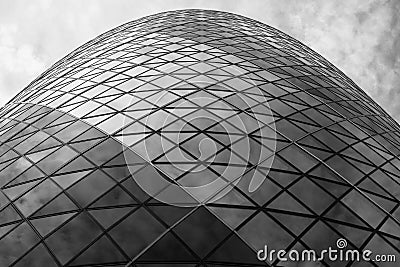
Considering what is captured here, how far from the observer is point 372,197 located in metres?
16.8

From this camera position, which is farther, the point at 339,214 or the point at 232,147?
the point at 232,147

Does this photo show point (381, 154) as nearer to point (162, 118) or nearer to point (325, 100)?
point (325, 100)

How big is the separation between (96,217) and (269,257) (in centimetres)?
565

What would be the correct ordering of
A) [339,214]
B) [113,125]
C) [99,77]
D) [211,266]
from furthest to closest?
1. [99,77]
2. [113,125]
3. [339,214]
4. [211,266]

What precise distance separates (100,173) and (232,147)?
198 inches

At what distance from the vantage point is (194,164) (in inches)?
617

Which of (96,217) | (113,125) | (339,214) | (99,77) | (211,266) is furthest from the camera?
(99,77)

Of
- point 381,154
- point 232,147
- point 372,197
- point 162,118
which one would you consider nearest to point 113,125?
point 162,118

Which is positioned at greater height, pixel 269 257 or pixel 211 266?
pixel 269 257

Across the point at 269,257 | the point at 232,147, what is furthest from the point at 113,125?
the point at 269,257

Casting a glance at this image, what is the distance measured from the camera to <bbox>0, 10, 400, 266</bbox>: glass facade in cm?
1357

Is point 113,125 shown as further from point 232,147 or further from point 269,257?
Result: point 269,257

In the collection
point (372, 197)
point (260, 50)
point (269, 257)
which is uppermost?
point (260, 50)

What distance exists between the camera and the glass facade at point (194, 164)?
44.5ft
